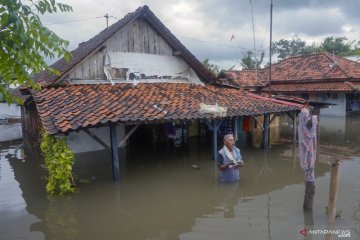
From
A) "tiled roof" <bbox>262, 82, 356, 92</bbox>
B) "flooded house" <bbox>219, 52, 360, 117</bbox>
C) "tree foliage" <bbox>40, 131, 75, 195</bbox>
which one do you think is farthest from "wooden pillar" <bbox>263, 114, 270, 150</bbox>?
"tiled roof" <bbox>262, 82, 356, 92</bbox>

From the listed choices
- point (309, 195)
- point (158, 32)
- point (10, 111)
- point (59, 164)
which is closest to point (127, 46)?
point (158, 32)

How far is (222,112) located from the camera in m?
10.4

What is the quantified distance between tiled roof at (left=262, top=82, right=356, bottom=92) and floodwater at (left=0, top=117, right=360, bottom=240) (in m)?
12.2

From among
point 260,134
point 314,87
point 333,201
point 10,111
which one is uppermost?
point 314,87

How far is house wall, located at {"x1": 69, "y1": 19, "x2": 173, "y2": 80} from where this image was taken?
Result: 11223mm

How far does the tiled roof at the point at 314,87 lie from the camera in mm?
23281

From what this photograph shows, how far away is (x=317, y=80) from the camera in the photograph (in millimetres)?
25453

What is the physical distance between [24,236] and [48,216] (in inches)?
39.1

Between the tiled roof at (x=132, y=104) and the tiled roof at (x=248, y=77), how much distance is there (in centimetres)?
1623

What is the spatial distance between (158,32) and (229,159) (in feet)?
23.0

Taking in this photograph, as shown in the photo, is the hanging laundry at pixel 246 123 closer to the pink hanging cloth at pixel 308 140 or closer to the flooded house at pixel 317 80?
the pink hanging cloth at pixel 308 140

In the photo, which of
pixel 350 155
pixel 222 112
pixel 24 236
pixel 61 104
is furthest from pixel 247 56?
pixel 24 236

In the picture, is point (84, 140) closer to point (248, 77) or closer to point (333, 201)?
point (333, 201)
